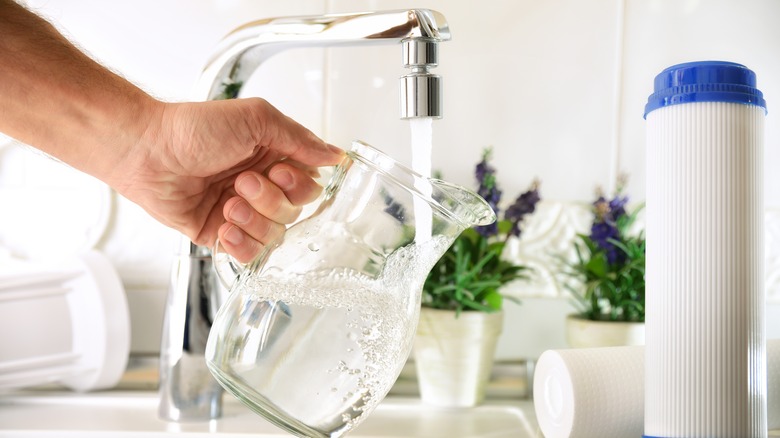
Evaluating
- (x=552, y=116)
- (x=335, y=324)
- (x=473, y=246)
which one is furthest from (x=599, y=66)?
(x=335, y=324)

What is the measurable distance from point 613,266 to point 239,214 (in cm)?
45

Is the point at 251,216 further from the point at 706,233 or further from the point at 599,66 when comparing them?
the point at 599,66

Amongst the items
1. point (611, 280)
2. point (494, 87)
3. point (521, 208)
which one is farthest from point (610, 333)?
point (494, 87)

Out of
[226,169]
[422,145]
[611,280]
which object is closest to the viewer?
[422,145]

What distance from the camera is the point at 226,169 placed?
663mm

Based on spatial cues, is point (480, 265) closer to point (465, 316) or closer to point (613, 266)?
point (465, 316)

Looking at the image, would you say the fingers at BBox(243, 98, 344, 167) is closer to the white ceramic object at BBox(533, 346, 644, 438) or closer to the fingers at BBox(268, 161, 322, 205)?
the fingers at BBox(268, 161, 322, 205)

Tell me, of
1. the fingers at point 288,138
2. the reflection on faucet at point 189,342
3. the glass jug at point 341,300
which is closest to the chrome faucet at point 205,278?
the reflection on faucet at point 189,342

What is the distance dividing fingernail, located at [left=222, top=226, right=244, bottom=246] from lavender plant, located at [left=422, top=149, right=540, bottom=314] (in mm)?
269

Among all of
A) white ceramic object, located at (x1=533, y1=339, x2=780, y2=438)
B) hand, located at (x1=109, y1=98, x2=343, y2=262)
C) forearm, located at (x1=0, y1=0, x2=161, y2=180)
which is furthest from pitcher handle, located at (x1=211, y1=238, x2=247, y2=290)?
white ceramic object, located at (x1=533, y1=339, x2=780, y2=438)

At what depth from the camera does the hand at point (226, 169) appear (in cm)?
59

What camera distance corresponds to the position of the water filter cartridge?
467mm

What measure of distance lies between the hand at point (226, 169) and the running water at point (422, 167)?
86 mm

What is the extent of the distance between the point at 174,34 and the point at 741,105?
703 mm
